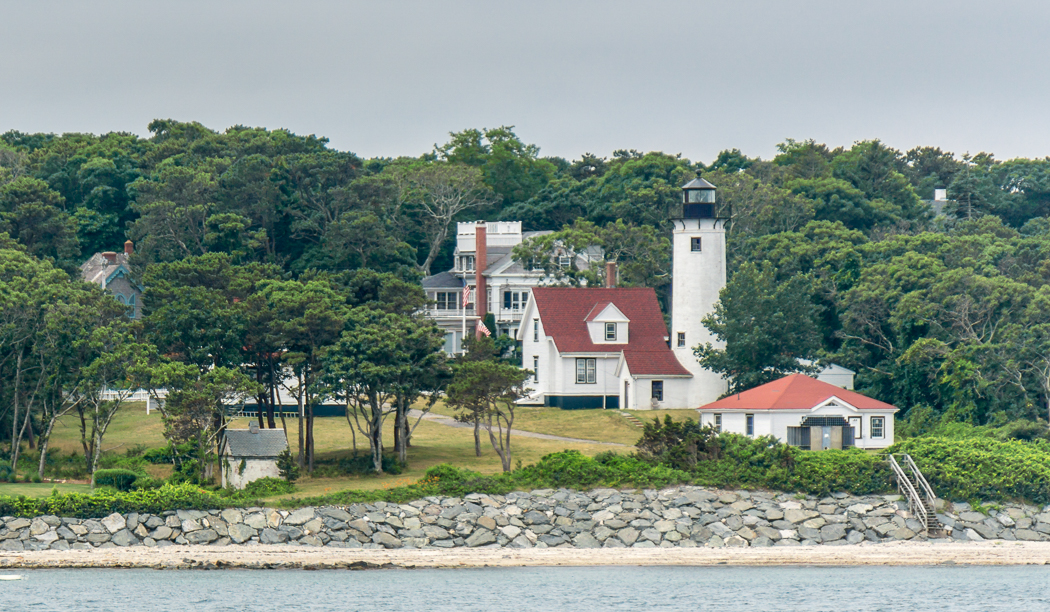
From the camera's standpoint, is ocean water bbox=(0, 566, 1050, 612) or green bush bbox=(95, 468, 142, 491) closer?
ocean water bbox=(0, 566, 1050, 612)

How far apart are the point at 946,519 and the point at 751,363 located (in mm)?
14990

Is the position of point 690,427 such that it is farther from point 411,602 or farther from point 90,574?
point 90,574

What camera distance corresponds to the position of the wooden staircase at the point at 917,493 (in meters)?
41.8

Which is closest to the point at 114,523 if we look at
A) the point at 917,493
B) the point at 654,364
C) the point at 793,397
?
the point at 793,397

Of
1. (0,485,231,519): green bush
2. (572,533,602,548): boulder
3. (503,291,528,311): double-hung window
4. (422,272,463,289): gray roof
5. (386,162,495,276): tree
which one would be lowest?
(572,533,602,548): boulder

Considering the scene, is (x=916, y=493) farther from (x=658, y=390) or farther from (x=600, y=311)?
(x=600, y=311)

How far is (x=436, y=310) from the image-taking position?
258 ft

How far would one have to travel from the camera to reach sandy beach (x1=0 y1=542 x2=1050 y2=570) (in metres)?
38.6

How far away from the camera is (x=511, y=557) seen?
39469mm

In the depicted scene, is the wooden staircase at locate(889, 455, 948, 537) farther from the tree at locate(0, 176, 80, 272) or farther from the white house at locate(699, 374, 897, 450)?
the tree at locate(0, 176, 80, 272)

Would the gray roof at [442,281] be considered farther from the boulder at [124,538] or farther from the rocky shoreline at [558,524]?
the boulder at [124,538]

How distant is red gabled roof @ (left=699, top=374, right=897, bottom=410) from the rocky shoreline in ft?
21.3

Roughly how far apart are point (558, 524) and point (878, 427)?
14.2m

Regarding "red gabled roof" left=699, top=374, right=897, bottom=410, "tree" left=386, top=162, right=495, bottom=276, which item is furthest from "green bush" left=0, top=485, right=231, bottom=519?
"tree" left=386, top=162, right=495, bottom=276
